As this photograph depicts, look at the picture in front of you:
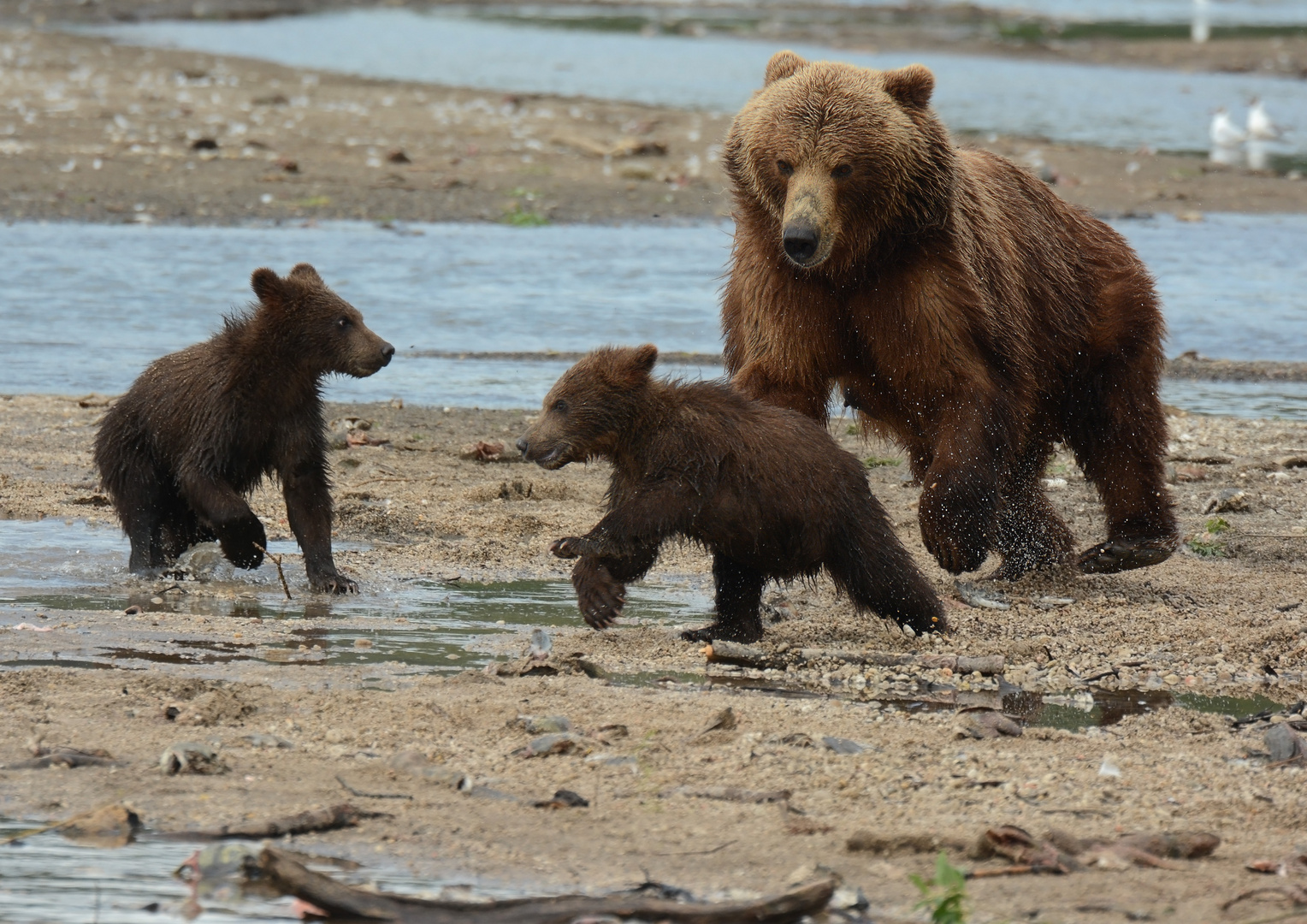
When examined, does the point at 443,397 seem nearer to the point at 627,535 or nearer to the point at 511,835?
the point at 627,535

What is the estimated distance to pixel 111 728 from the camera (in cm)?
475

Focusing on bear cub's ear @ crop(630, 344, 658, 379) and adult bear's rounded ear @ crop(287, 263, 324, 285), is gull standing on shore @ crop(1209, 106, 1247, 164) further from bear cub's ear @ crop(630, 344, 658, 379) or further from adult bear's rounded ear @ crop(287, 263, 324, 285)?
bear cub's ear @ crop(630, 344, 658, 379)

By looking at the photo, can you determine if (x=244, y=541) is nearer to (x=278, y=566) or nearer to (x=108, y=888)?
(x=278, y=566)

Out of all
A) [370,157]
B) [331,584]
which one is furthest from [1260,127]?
[331,584]

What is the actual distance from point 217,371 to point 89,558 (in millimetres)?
933

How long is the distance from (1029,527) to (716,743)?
331 cm

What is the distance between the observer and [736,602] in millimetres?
6270

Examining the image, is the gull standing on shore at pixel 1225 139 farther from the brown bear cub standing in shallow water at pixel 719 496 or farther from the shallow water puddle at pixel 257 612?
the brown bear cub standing in shallow water at pixel 719 496

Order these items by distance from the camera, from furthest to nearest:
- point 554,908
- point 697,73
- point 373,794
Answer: point 697,73 < point 373,794 < point 554,908

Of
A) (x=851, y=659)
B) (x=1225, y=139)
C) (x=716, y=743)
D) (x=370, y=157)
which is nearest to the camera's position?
(x=716, y=743)

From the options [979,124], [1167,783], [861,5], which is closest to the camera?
[1167,783]

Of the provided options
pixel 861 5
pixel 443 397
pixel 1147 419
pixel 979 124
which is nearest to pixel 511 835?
pixel 1147 419

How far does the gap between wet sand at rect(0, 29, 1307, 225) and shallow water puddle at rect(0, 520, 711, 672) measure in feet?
32.4

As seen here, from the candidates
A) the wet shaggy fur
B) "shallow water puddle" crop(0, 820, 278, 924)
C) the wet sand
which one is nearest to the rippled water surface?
the wet sand
